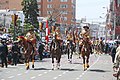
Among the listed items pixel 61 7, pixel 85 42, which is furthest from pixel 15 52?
pixel 61 7

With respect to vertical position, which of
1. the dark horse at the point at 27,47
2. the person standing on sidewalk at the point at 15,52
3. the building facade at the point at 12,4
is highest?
the building facade at the point at 12,4

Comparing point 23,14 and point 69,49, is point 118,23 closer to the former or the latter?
point 23,14

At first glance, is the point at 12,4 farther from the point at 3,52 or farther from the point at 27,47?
the point at 27,47

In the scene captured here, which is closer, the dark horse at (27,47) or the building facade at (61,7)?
the dark horse at (27,47)

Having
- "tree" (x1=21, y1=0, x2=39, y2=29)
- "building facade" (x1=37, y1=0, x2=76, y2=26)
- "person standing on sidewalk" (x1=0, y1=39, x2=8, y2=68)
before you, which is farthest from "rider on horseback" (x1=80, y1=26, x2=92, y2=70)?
"building facade" (x1=37, y1=0, x2=76, y2=26)

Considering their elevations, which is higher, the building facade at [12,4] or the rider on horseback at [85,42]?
the building facade at [12,4]

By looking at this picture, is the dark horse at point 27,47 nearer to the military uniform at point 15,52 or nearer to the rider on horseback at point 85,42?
the rider on horseback at point 85,42

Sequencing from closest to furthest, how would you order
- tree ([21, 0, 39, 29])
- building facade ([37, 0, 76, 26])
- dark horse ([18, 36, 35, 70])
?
dark horse ([18, 36, 35, 70])
tree ([21, 0, 39, 29])
building facade ([37, 0, 76, 26])

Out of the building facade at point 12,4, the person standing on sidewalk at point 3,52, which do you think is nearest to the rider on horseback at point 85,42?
the person standing on sidewalk at point 3,52

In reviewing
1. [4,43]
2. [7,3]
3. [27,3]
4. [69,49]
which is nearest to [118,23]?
[27,3]

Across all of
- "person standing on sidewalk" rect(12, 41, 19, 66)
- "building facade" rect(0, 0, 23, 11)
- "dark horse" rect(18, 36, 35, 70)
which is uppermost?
"building facade" rect(0, 0, 23, 11)

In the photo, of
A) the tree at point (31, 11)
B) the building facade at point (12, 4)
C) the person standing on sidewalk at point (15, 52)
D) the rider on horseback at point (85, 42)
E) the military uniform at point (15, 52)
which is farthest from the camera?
the building facade at point (12, 4)

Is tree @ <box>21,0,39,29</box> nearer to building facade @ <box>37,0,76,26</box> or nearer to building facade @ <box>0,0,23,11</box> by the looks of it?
building facade @ <box>0,0,23,11</box>

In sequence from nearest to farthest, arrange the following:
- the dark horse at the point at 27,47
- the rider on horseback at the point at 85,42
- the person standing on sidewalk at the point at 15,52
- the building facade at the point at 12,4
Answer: the rider on horseback at the point at 85,42
the dark horse at the point at 27,47
the person standing on sidewalk at the point at 15,52
the building facade at the point at 12,4
